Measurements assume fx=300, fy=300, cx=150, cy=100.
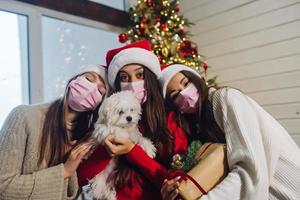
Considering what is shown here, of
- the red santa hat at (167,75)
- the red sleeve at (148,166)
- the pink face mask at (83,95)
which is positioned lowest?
the red sleeve at (148,166)

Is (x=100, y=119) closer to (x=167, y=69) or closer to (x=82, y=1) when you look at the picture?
(x=167, y=69)

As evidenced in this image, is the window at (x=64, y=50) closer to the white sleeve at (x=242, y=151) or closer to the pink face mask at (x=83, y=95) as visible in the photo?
the pink face mask at (x=83, y=95)

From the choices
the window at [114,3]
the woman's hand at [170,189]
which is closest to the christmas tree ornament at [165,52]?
the window at [114,3]

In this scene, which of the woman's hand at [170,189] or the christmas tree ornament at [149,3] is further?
the christmas tree ornament at [149,3]

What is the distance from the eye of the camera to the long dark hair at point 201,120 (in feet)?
3.36

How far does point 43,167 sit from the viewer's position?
3.20 feet

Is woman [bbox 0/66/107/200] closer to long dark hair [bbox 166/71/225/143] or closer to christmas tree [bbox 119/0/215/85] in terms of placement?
long dark hair [bbox 166/71/225/143]

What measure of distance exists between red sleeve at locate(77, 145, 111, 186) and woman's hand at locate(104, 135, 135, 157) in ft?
0.10

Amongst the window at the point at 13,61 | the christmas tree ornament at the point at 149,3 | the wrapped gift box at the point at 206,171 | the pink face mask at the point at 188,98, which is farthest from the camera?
the christmas tree ornament at the point at 149,3

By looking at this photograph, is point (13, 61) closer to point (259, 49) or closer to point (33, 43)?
point (33, 43)

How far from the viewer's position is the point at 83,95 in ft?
3.32

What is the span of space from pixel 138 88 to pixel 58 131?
0.31m

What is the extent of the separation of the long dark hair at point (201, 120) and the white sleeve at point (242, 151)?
0.05 meters

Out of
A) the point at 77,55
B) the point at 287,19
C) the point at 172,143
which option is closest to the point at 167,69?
the point at 172,143
